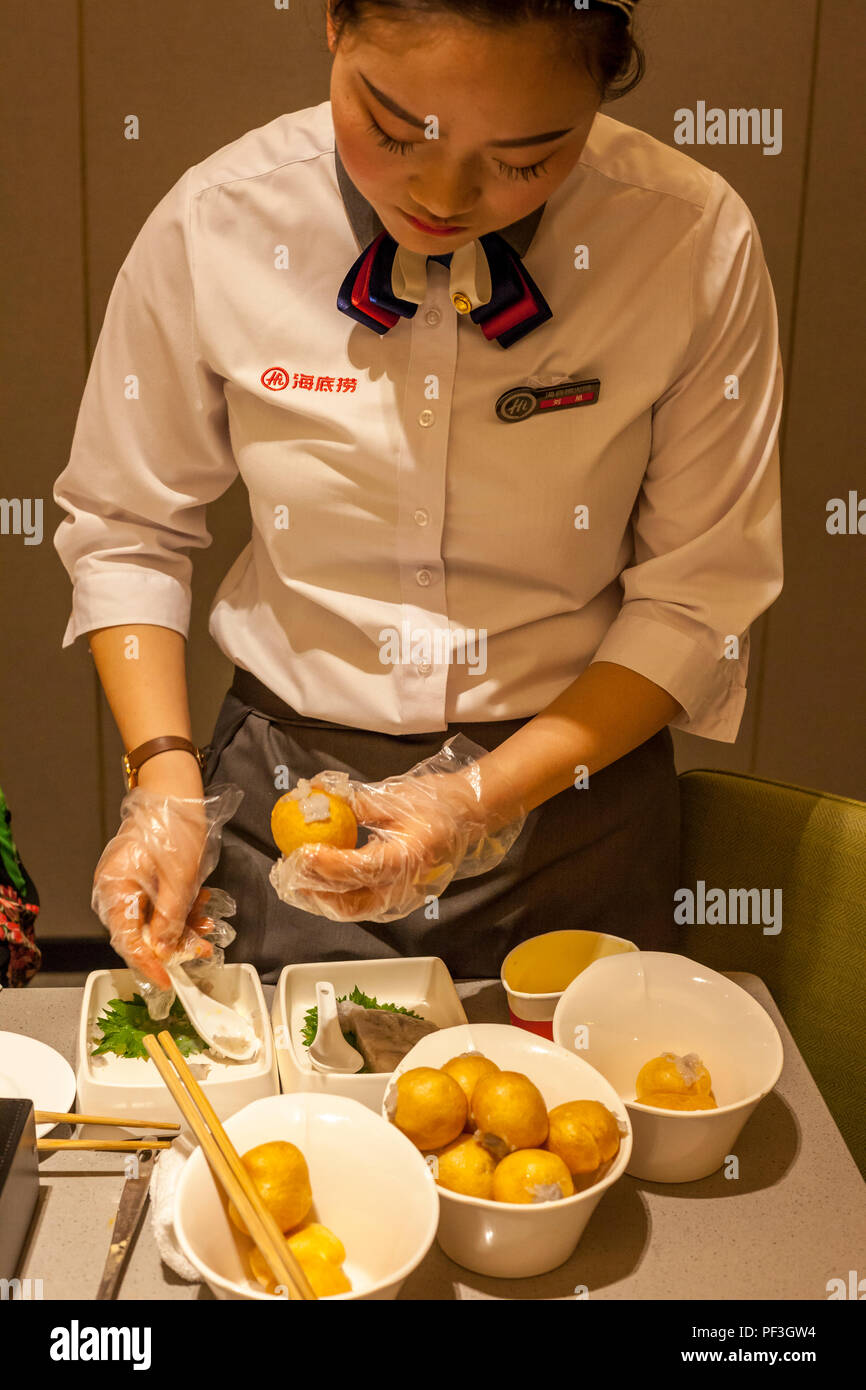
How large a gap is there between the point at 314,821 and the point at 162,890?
0.66ft

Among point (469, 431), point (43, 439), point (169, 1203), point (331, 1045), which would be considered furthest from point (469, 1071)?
point (43, 439)

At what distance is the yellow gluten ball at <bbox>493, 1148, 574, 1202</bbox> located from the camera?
3.28ft

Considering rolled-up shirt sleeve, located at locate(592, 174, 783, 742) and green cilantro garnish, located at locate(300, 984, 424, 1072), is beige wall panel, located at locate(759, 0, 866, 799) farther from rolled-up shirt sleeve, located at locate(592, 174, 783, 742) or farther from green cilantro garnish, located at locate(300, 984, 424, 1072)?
green cilantro garnish, located at locate(300, 984, 424, 1072)

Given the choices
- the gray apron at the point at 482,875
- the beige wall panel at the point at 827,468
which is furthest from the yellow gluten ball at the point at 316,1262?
the beige wall panel at the point at 827,468

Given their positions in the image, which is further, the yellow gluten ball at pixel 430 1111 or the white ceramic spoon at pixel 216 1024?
the white ceramic spoon at pixel 216 1024

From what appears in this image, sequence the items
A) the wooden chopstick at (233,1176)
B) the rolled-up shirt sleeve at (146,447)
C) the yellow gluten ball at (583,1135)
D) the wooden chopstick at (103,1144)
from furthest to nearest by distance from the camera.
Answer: the rolled-up shirt sleeve at (146,447) < the wooden chopstick at (103,1144) < the yellow gluten ball at (583,1135) < the wooden chopstick at (233,1176)

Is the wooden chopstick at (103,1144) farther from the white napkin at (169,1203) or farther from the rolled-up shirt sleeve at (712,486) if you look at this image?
the rolled-up shirt sleeve at (712,486)

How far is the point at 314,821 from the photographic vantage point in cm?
125

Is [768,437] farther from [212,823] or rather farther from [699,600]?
[212,823]

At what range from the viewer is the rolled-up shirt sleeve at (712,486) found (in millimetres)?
1420

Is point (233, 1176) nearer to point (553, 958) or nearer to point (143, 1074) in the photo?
point (143, 1074)

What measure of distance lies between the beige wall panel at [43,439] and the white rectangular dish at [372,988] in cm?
159

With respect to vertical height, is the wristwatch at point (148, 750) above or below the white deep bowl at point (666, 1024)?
above

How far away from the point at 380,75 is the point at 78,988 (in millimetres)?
999
